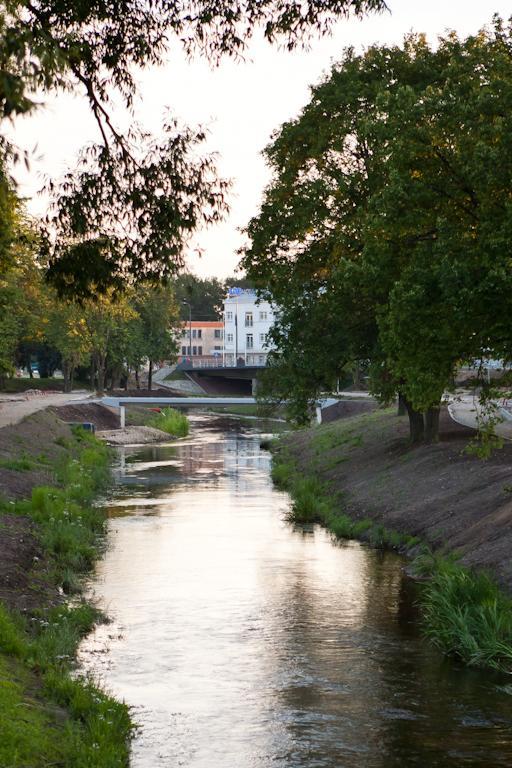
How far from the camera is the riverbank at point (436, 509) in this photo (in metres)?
21.5

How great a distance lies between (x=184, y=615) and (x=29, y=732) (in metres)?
10.2

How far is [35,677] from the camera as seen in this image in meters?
17.6

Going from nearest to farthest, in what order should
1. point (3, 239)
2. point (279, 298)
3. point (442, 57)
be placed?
point (3, 239) < point (442, 57) < point (279, 298)

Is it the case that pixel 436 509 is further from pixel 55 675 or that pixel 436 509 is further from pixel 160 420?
pixel 160 420

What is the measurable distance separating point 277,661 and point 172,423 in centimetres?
6679

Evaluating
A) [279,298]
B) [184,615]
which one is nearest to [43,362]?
[279,298]

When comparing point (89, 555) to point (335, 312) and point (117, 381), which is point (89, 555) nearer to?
point (335, 312)

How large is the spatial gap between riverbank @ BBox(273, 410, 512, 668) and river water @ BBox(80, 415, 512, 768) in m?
0.84

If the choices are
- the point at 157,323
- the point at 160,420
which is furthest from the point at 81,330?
the point at 157,323

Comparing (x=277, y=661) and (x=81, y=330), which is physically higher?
(x=81, y=330)

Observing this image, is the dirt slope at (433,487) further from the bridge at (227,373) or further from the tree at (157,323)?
the bridge at (227,373)

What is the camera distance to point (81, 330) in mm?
104188

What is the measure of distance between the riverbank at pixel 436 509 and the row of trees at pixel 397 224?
301cm

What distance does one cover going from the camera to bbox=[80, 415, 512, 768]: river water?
52.5ft
